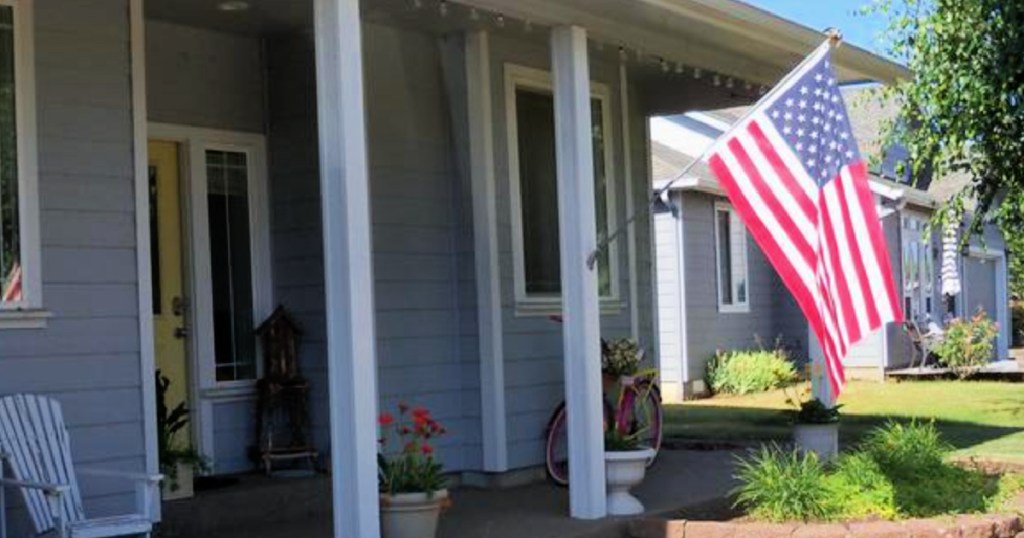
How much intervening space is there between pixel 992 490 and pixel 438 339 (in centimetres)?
378

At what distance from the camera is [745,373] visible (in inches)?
675

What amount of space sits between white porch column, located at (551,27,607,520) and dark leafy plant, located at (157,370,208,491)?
2171 millimetres

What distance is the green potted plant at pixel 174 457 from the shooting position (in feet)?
22.2

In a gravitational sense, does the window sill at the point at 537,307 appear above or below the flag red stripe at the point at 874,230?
below

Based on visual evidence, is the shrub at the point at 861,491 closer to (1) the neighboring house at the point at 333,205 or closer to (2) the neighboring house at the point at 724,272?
(1) the neighboring house at the point at 333,205

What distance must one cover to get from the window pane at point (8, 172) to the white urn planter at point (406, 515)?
209 centimetres

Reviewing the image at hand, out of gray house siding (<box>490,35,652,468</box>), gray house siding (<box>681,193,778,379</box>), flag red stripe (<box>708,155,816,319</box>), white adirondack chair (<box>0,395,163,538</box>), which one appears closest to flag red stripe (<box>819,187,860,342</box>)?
flag red stripe (<box>708,155,816,319</box>)

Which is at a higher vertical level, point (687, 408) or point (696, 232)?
point (696, 232)

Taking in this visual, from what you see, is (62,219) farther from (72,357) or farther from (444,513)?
(444,513)

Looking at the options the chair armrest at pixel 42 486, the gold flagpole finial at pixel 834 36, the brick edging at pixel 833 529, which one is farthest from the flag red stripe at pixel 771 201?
the chair armrest at pixel 42 486

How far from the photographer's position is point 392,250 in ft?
26.6

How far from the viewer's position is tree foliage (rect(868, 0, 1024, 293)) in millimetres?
9648

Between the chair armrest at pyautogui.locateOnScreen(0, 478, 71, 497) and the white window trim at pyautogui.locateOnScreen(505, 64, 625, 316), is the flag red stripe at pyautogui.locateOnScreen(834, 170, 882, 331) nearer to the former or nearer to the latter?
the white window trim at pyautogui.locateOnScreen(505, 64, 625, 316)

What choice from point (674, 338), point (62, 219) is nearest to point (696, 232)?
point (674, 338)
